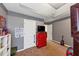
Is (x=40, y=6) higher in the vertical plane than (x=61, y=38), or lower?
higher

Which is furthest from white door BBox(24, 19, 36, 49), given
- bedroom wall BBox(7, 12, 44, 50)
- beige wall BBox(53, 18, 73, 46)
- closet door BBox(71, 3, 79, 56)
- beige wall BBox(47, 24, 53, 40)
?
closet door BBox(71, 3, 79, 56)

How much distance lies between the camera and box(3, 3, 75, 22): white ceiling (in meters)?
1.31

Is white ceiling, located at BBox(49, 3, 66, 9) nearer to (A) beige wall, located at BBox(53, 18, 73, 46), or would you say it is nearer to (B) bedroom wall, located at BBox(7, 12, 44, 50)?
(A) beige wall, located at BBox(53, 18, 73, 46)

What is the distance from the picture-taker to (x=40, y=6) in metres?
1.36

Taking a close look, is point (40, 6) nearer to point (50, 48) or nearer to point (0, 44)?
point (50, 48)

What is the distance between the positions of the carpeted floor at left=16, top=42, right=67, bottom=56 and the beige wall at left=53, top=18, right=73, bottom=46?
11 cm

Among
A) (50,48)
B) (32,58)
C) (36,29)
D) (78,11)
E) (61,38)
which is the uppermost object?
(78,11)

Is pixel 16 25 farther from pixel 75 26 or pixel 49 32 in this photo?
pixel 75 26

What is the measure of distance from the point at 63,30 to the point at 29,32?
1.75ft

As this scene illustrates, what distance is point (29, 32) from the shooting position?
1386mm

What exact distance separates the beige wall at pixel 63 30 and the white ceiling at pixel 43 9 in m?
0.10

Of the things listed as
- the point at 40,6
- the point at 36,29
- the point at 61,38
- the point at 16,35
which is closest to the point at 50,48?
the point at 61,38

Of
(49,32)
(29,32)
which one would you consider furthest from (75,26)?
(29,32)

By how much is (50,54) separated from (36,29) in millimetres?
429
